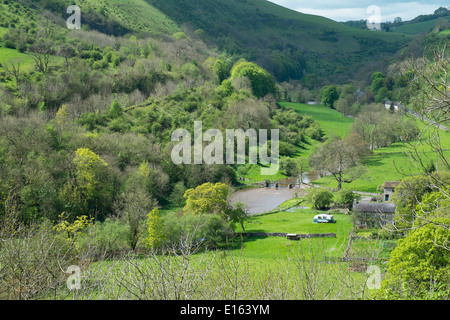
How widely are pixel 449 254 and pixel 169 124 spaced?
43.5 m

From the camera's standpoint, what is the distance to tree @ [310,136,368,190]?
53875 mm

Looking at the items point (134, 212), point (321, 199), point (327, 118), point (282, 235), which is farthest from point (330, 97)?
point (134, 212)

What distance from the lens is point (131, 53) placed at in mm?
75812

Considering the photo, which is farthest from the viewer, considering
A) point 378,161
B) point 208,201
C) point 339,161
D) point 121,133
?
point 378,161

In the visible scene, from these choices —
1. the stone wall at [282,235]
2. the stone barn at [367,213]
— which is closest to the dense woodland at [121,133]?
the stone wall at [282,235]

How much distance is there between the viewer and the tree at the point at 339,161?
5388cm

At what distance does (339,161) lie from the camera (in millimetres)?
54156

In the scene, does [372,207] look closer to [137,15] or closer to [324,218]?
[324,218]

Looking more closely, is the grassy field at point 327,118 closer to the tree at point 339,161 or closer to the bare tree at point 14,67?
the tree at point 339,161

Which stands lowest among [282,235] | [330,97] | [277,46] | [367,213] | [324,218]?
[282,235]

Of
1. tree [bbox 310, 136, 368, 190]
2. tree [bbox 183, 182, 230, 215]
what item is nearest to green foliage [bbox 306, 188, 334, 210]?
tree [bbox 310, 136, 368, 190]

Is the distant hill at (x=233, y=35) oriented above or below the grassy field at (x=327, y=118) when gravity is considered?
above

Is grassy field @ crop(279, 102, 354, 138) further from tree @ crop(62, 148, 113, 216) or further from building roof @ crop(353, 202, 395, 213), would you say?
tree @ crop(62, 148, 113, 216)

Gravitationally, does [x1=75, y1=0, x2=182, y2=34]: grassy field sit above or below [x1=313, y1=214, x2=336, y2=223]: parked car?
above
